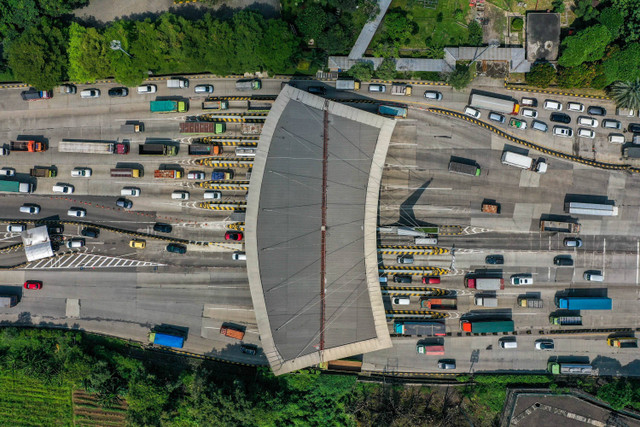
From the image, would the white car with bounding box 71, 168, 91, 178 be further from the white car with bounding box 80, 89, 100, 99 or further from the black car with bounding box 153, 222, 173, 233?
the black car with bounding box 153, 222, 173, 233

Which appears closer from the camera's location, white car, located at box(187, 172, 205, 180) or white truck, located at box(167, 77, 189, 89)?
white truck, located at box(167, 77, 189, 89)

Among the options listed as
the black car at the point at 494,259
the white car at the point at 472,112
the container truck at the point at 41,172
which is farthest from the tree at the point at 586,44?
the container truck at the point at 41,172

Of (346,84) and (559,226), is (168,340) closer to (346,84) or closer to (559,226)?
(346,84)

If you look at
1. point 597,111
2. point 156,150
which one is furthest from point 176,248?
point 597,111

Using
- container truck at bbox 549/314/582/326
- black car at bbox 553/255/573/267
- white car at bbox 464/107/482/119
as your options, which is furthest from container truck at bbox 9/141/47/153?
container truck at bbox 549/314/582/326

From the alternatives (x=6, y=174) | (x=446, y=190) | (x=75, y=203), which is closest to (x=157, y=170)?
(x=75, y=203)

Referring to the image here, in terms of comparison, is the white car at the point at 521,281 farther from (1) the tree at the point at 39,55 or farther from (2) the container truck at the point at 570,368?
(1) the tree at the point at 39,55

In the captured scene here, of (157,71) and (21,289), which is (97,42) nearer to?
(157,71)
